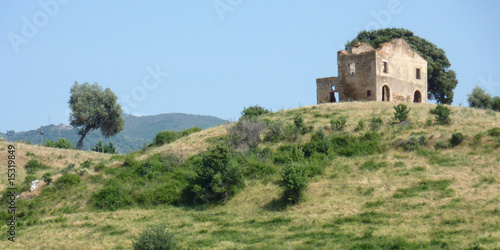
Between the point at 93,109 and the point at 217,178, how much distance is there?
91.9ft

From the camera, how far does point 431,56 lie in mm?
57719

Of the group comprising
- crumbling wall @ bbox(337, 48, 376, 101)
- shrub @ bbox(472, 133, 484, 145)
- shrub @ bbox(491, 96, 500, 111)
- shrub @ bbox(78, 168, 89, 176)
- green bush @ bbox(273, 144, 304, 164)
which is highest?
crumbling wall @ bbox(337, 48, 376, 101)

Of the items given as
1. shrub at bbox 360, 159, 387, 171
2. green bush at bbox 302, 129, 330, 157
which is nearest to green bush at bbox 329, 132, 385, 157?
green bush at bbox 302, 129, 330, 157

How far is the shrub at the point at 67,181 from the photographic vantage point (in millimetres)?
35188

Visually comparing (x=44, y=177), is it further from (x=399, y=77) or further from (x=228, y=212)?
(x=399, y=77)

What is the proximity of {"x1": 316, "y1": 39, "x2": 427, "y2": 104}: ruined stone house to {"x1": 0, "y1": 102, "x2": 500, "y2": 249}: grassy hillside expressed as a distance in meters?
3.79

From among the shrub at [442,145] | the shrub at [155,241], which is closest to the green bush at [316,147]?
the shrub at [442,145]

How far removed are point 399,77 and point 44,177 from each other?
27675 millimetres

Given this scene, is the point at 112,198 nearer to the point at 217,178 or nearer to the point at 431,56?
the point at 217,178

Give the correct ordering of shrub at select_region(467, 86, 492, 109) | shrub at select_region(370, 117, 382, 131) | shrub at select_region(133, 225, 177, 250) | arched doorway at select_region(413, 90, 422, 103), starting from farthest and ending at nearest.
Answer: shrub at select_region(467, 86, 492, 109) < arched doorway at select_region(413, 90, 422, 103) < shrub at select_region(370, 117, 382, 131) < shrub at select_region(133, 225, 177, 250)

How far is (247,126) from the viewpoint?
128 ft

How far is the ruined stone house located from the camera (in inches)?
1812

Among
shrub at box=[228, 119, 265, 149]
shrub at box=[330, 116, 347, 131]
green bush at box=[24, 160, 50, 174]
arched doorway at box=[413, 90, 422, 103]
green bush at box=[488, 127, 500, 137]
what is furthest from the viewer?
arched doorway at box=[413, 90, 422, 103]

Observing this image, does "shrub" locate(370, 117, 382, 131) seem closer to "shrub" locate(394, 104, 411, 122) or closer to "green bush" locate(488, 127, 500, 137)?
"shrub" locate(394, 104, 411, 122)
